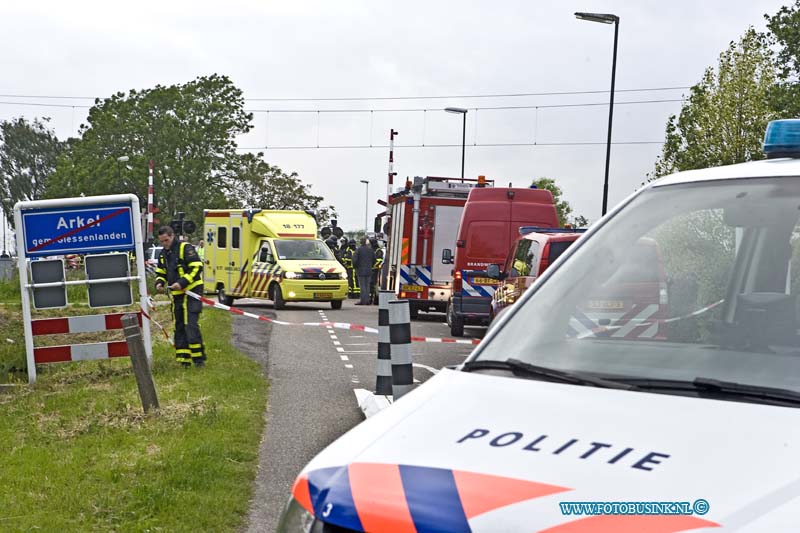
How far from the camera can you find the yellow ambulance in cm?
2798

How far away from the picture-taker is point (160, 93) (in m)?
70.9

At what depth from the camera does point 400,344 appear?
939cm

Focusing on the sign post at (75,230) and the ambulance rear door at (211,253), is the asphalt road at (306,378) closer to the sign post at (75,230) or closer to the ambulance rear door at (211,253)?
the sign post at (75,230)

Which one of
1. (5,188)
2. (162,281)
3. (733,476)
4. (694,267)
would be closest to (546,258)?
(162,281)

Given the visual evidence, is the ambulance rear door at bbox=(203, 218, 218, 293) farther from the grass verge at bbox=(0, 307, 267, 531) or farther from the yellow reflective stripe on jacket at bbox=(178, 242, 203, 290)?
the grass verge at bbox=(0, 307, 267, 531)

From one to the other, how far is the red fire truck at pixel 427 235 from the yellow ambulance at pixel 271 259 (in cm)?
414

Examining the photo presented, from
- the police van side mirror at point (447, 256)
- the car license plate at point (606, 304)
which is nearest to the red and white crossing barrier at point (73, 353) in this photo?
the car license plate at point (606, 304)

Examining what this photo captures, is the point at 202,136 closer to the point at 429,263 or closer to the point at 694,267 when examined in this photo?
the point at 429,263

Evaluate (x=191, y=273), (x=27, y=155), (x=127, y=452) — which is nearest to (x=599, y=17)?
(x=191, y=273)

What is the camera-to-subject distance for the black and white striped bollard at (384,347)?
424 inches

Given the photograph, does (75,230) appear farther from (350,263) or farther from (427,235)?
(350,263)

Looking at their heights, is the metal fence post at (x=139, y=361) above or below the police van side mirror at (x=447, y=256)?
above

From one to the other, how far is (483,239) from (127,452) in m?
12.5

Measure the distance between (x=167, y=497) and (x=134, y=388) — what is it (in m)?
5.17
